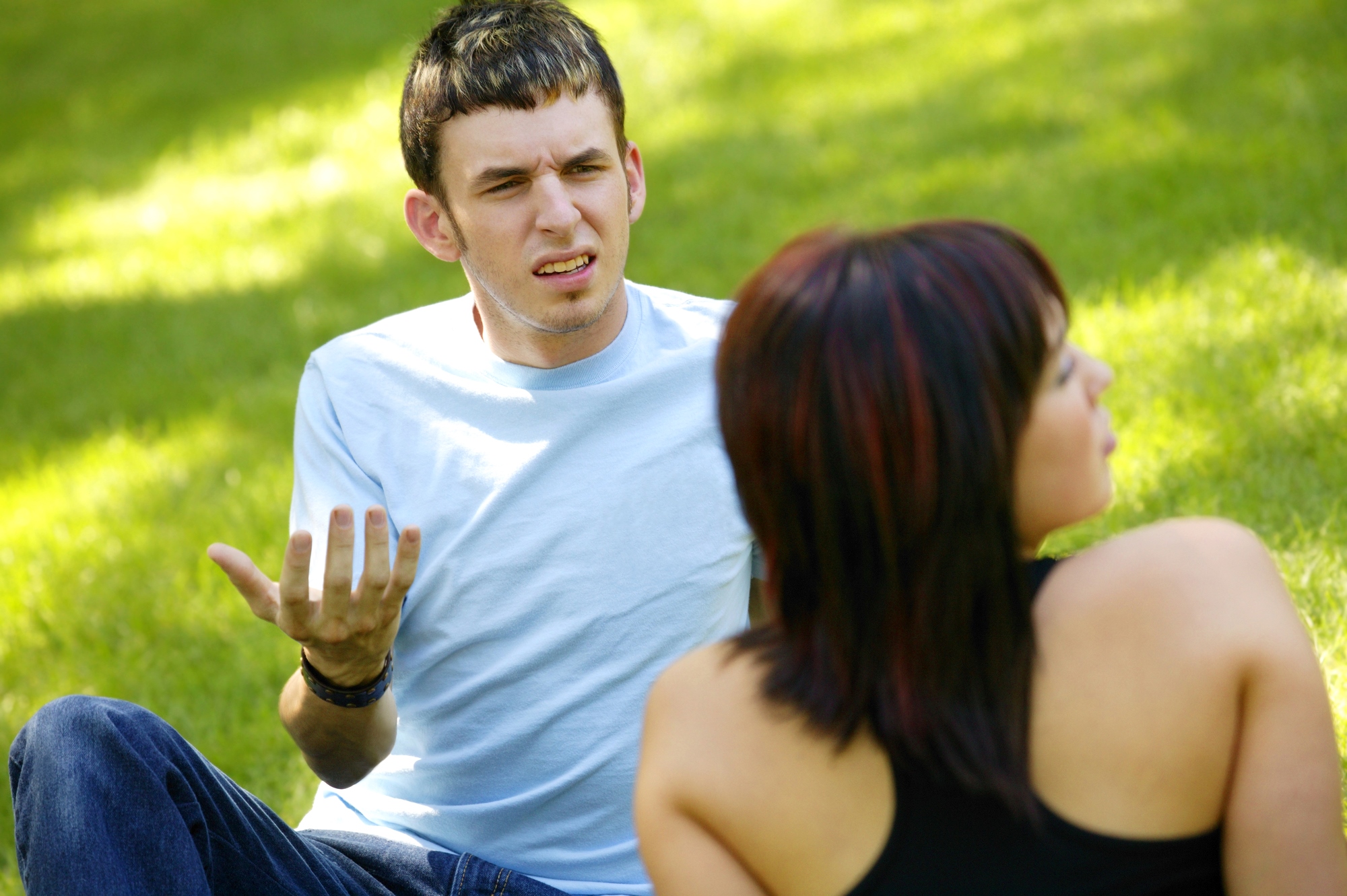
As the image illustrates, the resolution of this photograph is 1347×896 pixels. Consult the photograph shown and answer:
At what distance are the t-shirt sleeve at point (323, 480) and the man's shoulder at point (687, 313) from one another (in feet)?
2.35

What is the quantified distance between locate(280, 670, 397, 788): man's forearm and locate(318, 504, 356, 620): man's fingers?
275 mm

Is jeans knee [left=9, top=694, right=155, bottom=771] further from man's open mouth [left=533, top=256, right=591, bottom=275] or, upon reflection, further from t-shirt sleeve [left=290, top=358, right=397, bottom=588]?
man's open mouth [left=533, top=256, right=591, bottom=275]

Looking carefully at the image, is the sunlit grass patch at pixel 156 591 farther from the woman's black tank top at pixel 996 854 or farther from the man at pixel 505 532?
the woman's black tank top at pixel 996 854

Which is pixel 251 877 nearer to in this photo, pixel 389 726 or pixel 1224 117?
pixel 389 726

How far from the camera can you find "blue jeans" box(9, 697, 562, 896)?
1928mm

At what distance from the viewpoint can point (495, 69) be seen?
2672 mm

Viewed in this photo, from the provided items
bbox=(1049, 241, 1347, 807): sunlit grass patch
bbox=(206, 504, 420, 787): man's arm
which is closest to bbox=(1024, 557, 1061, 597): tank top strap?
bbox=(206, 504, 420, 787): man's arm

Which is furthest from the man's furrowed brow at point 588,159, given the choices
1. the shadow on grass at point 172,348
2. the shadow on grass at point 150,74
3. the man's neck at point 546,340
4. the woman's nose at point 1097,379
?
the shadow on grass at point 150,74

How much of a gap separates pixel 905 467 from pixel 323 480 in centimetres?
152

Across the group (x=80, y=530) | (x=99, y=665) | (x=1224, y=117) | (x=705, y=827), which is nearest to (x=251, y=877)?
(x=705, y=827)

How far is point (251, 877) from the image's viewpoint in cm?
215

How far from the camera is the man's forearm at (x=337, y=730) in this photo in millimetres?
2320

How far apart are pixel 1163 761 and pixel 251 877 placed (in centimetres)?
153

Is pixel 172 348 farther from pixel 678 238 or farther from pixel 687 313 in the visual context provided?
pixel 687 313
